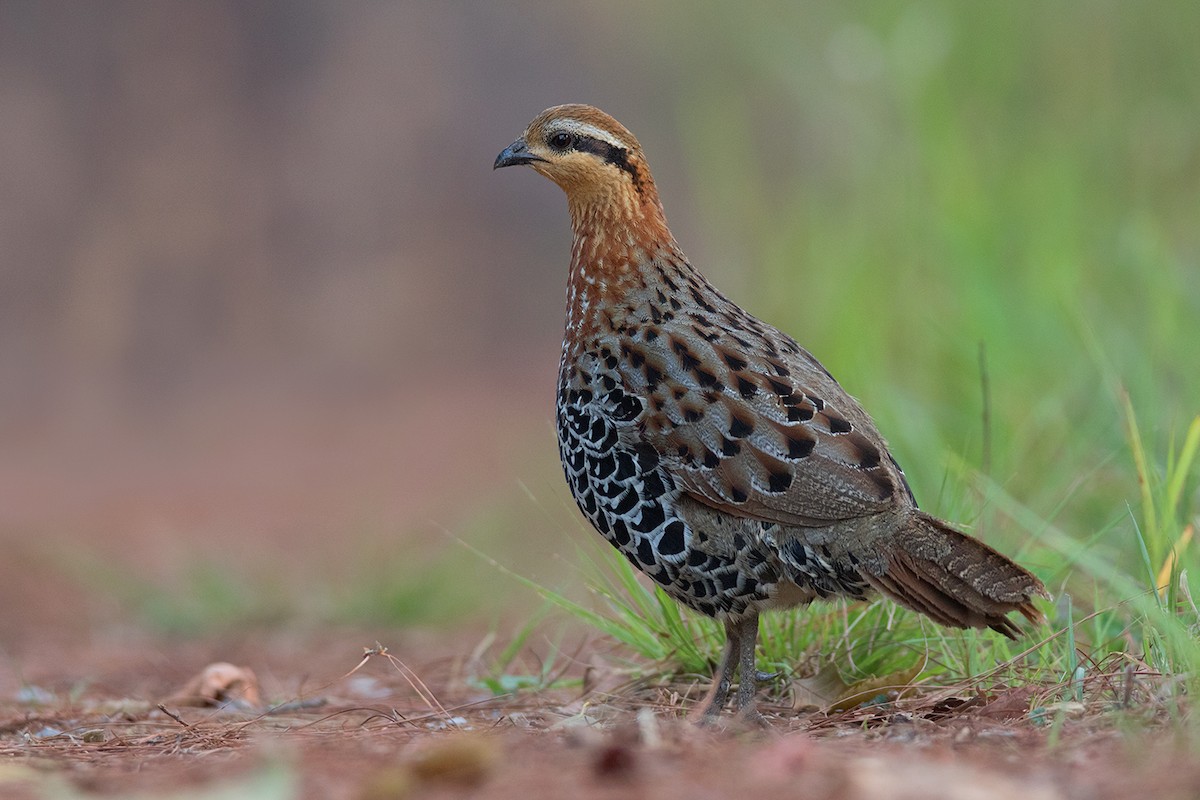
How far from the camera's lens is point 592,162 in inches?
207

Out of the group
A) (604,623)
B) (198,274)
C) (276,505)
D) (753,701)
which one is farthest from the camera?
(198,274)

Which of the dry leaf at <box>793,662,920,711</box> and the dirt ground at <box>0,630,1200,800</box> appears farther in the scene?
the dry leaf at <box>793,662,920,711</box>

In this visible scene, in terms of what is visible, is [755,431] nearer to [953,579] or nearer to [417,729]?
[953,579]

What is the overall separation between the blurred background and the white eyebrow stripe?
1.55m

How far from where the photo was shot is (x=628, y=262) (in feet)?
16.9

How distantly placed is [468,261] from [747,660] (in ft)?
40.9

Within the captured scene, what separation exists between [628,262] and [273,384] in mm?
10498

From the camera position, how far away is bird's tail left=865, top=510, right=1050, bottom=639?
13.5 feet

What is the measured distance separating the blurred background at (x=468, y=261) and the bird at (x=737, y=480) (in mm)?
650

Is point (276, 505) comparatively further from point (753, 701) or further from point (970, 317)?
point (753, 701)

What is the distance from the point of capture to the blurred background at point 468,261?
285 inches

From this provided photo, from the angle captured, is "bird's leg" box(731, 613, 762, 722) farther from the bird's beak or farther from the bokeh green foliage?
the bird's beak

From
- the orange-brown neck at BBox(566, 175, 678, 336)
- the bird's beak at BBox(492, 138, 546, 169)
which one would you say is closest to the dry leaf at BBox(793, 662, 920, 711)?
the orange-brown neck at BBox(566, 175, 678, 336)

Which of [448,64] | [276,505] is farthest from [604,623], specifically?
[448,64]
